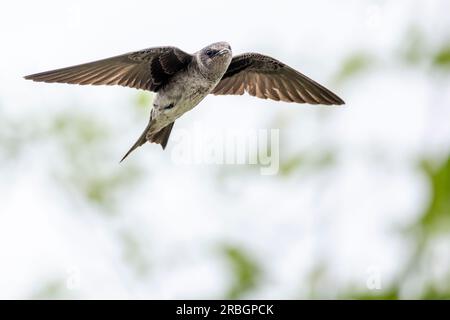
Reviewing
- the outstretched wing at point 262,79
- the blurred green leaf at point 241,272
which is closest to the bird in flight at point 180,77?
the outstretched wing at point 262,79

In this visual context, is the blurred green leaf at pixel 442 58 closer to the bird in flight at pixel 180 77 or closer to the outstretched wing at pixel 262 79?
the bird in flight at pixel 180 77

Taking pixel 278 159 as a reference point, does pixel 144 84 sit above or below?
above

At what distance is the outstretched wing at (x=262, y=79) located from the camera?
6.75 metres

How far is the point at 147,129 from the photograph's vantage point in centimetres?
588

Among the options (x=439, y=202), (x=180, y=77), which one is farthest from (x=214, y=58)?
(x=439, y=202)

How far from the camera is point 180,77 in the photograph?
19.9ft

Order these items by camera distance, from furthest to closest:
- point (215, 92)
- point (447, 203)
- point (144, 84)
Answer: point (215, 92)
point (144, 84)
point (447, 203)

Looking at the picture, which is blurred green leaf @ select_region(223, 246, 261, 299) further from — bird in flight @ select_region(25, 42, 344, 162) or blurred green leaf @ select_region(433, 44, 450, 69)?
blurred green leaf @ select_region(433, 44, 450, 69)

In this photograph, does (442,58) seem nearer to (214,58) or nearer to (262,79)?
(214,58)

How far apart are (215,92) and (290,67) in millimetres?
981

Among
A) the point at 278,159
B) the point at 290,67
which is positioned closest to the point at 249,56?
the point at 290,67

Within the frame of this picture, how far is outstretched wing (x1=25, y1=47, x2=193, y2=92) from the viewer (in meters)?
6.10
